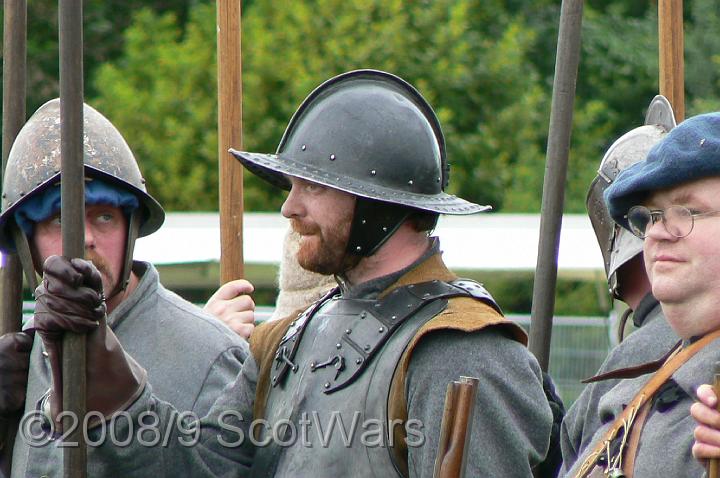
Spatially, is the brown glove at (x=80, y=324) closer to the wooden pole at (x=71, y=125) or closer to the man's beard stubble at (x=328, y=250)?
the wooden pole at (x=71, y=125)

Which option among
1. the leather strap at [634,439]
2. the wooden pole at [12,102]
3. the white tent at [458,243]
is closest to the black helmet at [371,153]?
the leather strap at [634,439]

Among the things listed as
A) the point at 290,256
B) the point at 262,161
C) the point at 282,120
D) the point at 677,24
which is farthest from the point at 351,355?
the point at 282,120

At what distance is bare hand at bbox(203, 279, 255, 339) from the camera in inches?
198

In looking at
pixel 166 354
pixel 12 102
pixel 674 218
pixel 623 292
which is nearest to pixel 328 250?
pixel 166 354

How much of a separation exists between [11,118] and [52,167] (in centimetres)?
20

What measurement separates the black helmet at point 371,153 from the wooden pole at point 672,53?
1633 mm

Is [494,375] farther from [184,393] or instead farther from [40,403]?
[40,403]

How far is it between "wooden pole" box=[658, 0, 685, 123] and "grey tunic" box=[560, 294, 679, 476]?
108cm

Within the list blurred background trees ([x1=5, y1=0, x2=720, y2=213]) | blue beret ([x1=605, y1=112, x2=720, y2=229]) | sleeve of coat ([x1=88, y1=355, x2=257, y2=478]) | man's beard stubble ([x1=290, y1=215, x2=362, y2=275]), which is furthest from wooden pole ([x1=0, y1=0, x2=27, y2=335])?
blurred background trees ([x1=5, y1=0, x2=720, y2=213])

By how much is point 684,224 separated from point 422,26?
1293cm

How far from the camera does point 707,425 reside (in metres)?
3.09

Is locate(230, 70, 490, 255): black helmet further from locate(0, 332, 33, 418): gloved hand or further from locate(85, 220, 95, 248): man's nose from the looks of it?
locate(0, 332, 33, 418): gloved hand

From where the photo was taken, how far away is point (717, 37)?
17719 mm

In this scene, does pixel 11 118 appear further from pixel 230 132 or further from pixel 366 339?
pixel 366 339
